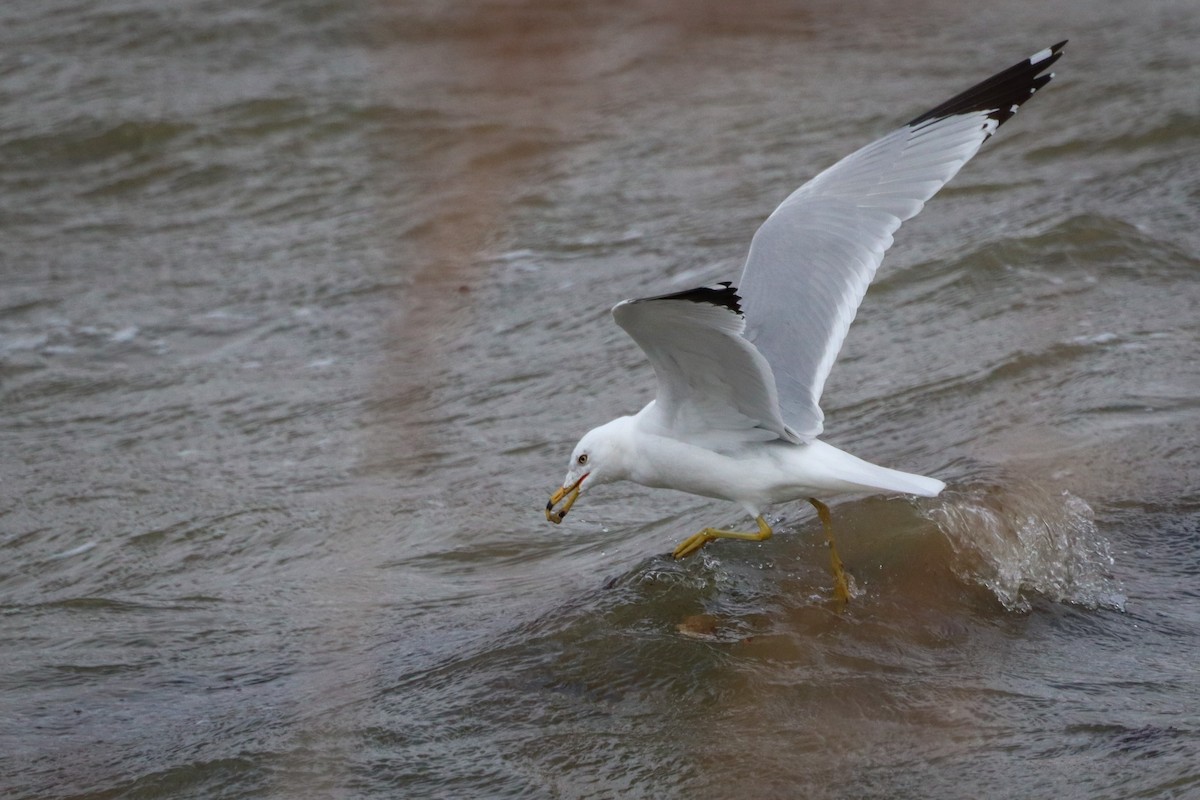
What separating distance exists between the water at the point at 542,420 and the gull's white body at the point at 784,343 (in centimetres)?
40

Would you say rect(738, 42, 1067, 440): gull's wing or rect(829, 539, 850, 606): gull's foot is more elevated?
rect(738, 42, 1067, 440): gull's wing

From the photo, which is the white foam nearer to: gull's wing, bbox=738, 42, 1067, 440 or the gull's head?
gull's wing, bbox=738, 42, 1067, 440

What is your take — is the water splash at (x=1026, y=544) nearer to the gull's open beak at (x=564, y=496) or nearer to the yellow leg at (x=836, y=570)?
the yellow leg at (x=836, y=570)

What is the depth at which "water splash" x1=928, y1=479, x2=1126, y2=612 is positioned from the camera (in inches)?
167

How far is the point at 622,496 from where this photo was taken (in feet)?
18.3

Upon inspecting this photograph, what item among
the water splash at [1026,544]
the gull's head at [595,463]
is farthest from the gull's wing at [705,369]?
the water splash at [1026,544]

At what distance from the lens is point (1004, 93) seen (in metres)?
4.85

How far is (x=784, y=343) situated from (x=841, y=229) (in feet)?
1.60

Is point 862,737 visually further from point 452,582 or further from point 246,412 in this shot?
point 246,412

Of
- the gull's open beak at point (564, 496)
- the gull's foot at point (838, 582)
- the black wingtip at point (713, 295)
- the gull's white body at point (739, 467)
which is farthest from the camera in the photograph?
the gull's open beak at point (564, 496)

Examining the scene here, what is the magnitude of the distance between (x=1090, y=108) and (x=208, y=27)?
6.91 meters

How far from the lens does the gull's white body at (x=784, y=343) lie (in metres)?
3.95

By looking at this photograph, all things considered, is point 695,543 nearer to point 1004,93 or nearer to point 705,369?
point 705,369

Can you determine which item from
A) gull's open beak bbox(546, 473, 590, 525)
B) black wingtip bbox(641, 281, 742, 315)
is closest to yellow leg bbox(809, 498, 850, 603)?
gull's open beak bbox(546, 473, 590, 525)
